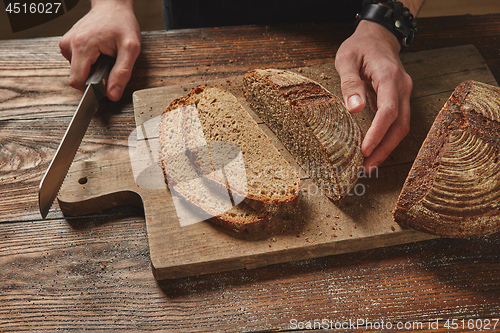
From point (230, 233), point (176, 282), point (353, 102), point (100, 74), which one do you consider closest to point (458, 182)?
point (353, 102)

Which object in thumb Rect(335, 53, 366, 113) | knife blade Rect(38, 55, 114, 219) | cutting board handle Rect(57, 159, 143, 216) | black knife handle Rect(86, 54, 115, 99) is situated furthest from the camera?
black knife handle Rect(86, 54, 115, 99)

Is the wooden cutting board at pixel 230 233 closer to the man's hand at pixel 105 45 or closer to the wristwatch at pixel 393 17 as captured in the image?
the man's hand at pixel 105 45

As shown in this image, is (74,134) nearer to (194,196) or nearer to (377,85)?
(194,196)

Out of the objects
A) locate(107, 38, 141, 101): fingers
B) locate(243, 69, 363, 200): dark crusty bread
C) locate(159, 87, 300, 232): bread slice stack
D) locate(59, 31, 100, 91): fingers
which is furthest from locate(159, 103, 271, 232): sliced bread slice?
locate(59, 31, 100, 91): fingers

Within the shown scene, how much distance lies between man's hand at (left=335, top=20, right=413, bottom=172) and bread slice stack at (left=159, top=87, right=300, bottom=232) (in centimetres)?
41

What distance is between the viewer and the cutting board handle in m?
1.90

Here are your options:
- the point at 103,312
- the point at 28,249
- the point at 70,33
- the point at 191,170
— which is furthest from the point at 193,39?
the point at 103,312

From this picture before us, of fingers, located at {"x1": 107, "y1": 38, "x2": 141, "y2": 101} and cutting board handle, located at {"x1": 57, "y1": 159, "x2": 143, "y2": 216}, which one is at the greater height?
fingers, located at {"x1": 107, "y1": 38, "x2": 141, "y2": 101}

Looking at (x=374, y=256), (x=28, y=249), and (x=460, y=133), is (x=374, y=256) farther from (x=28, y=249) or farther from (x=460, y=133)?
(x=28, y=249)

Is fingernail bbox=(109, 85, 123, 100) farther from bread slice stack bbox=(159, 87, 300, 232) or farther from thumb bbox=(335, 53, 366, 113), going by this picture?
thumb bbox=(335, 53, 366, 113)

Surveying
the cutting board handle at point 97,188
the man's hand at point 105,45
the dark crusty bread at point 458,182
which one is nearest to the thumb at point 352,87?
the dark crusty bread at point 458,182

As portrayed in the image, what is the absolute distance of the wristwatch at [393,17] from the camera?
2.33m

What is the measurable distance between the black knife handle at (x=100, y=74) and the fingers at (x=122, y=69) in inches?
1.3

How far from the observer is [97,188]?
1.93 m
